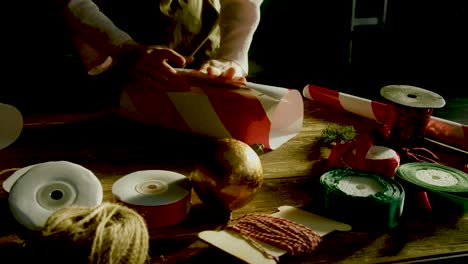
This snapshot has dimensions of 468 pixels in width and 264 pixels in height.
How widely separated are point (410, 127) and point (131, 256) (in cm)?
79

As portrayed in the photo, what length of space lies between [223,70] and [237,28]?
197 mm

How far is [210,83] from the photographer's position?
135 centimetres

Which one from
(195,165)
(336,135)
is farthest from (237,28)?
(195,165)

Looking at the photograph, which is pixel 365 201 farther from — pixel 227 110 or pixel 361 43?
pixel 361 43

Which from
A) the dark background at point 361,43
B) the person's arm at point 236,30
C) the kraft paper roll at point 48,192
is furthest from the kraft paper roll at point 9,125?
the dark background at point 361,43

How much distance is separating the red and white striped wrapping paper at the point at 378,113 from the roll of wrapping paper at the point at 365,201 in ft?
1.56

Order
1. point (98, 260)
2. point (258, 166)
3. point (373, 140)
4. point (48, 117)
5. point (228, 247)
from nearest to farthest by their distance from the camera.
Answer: point (98, 260), point (228, 247), point (258, 166), point (373, 140), point (48, 117)

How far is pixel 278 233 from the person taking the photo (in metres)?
0.88

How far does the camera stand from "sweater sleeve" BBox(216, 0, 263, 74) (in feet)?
5.23

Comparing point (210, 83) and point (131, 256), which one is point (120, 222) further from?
point (210, 83)

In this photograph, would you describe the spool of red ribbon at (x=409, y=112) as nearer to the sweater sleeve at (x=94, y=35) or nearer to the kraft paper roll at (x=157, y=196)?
the kraft paper roll at (x=157, y=196)

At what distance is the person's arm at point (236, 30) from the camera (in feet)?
5.21

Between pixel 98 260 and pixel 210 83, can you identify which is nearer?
pixel 98 260

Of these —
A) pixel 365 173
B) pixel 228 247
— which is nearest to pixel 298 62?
pixel 365 173
